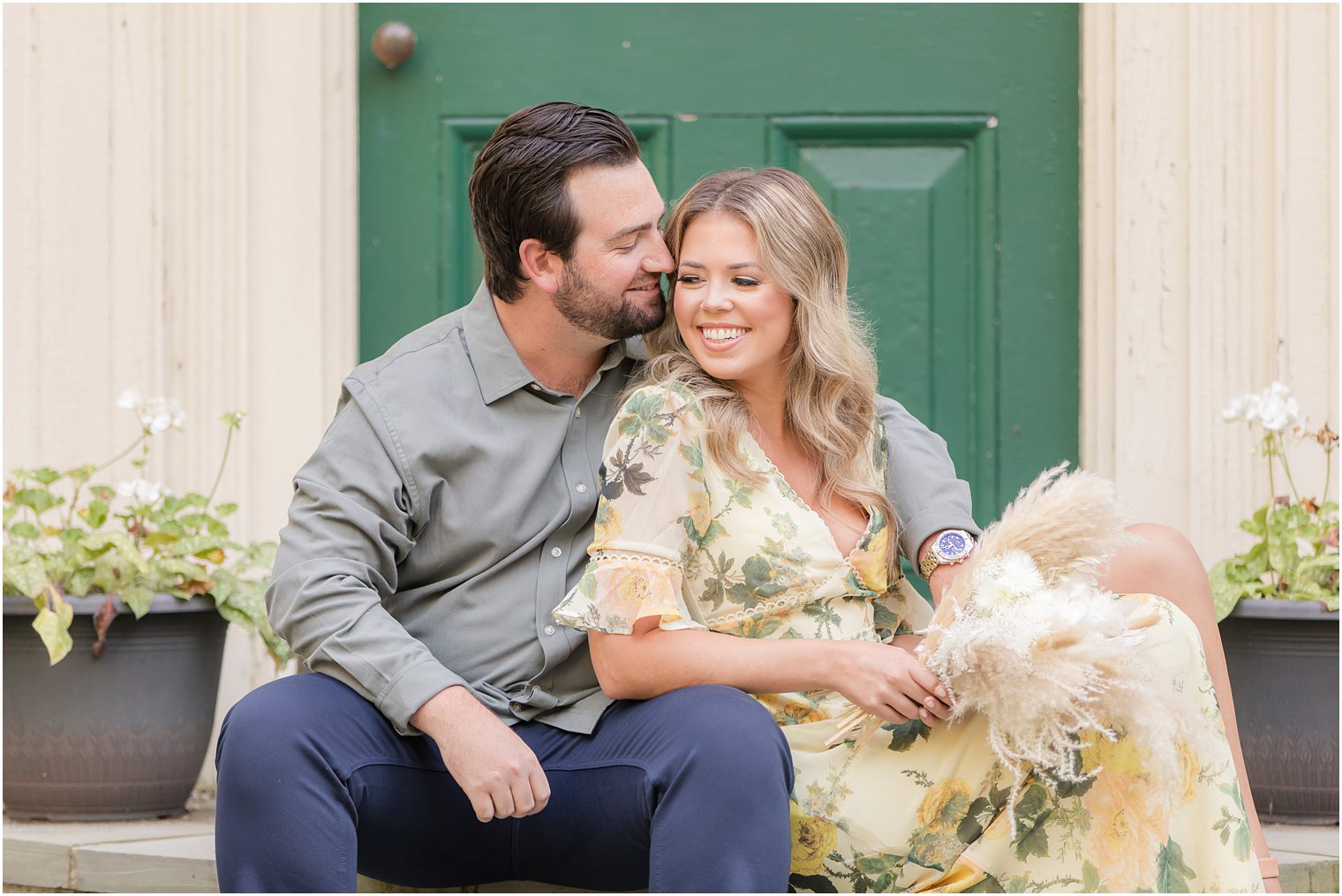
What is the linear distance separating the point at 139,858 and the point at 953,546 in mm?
1518

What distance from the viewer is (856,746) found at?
1842mm

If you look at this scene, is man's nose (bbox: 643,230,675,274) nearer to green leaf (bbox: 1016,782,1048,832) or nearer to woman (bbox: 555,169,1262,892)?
woman (bbox: 555,169,1262,892)

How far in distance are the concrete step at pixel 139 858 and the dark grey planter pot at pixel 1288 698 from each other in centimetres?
8

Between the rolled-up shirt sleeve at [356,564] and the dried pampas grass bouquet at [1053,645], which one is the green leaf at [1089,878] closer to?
the dried pampas grass bouquet at [1053,645]

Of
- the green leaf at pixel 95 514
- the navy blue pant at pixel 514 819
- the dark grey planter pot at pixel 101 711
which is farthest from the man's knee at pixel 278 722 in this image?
the green leaf at pixel 95 514

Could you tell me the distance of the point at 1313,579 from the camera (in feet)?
8.74

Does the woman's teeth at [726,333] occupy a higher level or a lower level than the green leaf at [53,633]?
higher

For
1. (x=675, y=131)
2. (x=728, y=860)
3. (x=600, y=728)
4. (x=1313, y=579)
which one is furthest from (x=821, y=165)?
(x=728, y=860)

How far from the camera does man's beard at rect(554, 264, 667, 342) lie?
6.88ft

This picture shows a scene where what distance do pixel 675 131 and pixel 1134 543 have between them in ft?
Answer: 5.20

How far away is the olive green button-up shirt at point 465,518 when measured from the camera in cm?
191

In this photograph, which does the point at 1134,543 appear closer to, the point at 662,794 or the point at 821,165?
the point at 662,794

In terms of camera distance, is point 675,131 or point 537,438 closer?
point 537,438

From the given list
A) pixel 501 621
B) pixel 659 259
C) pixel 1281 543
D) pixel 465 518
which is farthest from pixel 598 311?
pixel 1281 543
